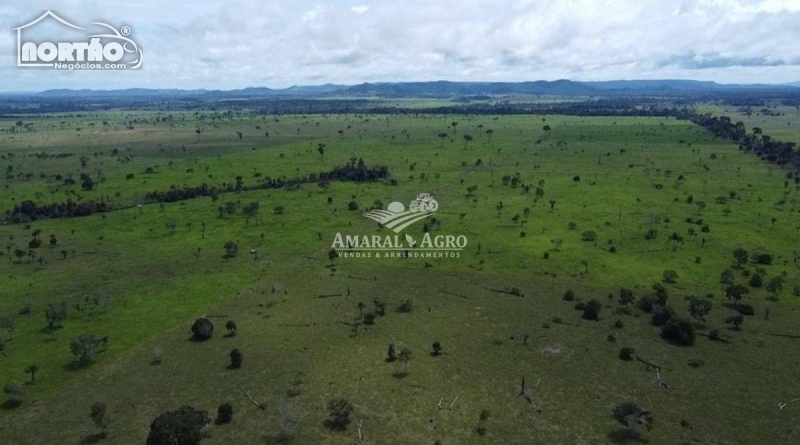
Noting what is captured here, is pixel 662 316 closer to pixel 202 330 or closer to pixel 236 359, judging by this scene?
pixel 236 359

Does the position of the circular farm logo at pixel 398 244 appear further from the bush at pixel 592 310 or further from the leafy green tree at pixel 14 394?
the leafy green tree at pixel 14 394

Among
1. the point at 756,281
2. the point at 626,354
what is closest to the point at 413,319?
the point at 626,354

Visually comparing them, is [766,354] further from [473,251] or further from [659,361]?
[473,251]

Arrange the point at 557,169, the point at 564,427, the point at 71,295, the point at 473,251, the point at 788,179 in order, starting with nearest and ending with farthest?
the point at 564,427, the point at 71,295, the point at 473,251, the point at 788,179, the point at 557,169

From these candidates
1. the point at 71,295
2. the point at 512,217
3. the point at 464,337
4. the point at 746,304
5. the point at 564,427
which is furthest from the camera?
the point at 512,217

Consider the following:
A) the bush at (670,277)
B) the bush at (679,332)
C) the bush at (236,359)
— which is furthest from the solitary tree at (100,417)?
the bush at (670,277)

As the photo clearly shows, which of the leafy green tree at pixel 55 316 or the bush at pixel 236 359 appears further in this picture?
the leafy green tree at pixel 55 316

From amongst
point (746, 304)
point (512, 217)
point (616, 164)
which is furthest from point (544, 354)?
point (616, 164)
